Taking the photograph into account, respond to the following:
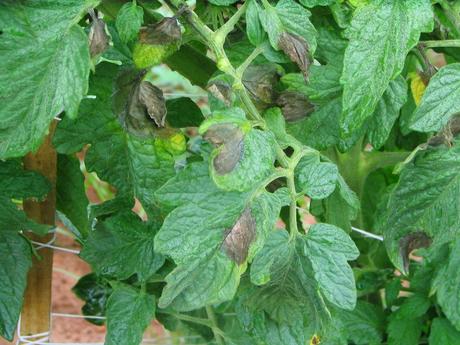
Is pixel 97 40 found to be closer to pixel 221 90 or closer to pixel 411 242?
pixel 221 90

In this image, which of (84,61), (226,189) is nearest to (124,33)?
(84,61)

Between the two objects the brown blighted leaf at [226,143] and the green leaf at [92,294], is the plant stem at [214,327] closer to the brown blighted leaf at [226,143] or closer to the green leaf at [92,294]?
the green leaf at [92,294]

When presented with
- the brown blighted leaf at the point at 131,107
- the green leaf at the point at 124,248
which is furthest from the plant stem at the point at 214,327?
the brown blighted leaf at the point at 131,107

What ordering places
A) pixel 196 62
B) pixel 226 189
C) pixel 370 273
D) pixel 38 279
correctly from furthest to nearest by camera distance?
pixel 370 273 → pixel 38 279 → pixel 196 62 → pixel 226 189

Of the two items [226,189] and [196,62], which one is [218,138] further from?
[196,62]

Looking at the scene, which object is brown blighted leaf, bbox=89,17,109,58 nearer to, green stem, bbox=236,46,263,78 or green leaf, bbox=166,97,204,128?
green stem, bbox=236,46,263,78

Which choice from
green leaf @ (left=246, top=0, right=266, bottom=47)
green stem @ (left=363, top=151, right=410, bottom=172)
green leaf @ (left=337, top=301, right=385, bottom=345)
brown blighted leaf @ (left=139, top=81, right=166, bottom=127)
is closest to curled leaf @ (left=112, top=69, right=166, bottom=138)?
brown blighted leaf @ (left=139, top=81, right=166, bottom=127)
